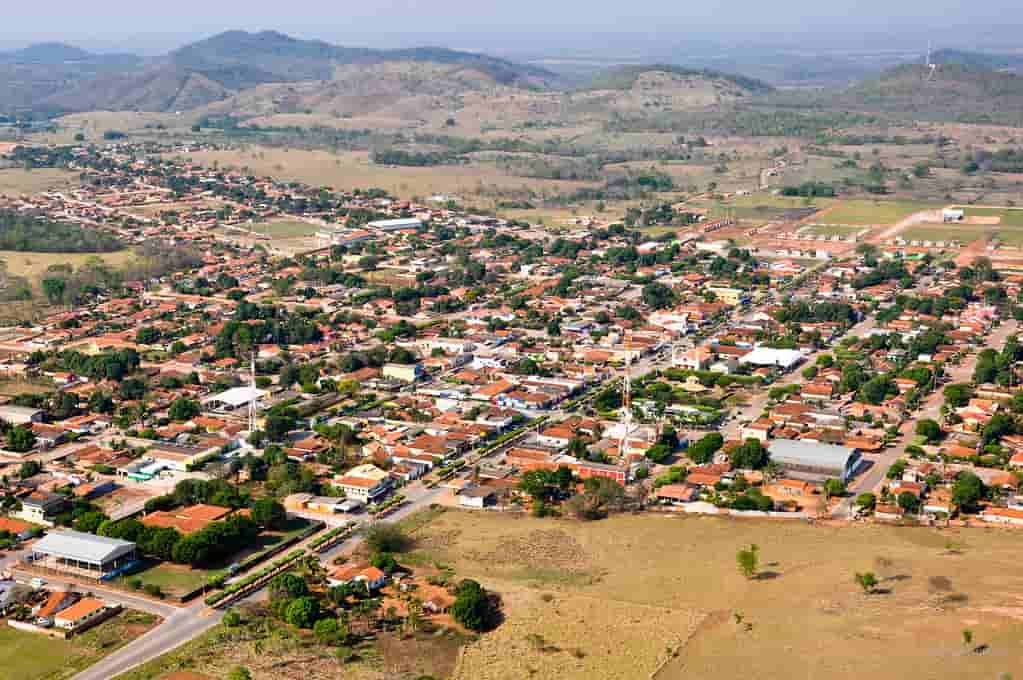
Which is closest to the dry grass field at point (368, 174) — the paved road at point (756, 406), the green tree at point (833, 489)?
the paved road at point (756, 406)

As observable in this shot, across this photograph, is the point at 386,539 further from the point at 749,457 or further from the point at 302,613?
the point at 749,457

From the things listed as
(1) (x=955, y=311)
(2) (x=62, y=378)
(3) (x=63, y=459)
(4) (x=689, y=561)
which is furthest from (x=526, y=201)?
(4) (x=689, y=561)

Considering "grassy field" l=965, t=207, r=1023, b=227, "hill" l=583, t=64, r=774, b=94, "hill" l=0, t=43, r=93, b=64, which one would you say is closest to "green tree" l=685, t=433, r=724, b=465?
"grassy field" l=965, t=207, r=1023, b=227

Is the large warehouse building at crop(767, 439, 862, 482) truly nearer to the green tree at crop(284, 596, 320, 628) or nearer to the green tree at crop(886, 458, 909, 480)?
the green tree at crop(886, 458, 909, 480)

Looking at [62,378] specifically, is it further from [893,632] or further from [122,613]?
[893,632]

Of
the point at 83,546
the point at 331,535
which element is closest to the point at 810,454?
the point at 331,535

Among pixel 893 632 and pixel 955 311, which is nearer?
pixel 893 632
